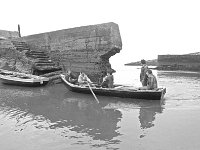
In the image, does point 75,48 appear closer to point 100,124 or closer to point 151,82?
point 151,82

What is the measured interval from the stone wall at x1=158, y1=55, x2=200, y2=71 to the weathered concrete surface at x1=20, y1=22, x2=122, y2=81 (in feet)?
52.0

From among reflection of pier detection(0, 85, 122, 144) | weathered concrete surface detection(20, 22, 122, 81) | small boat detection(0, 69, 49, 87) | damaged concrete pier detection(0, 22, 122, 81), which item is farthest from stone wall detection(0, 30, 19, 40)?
reflection of pier detection(0, 85, 122, 144)

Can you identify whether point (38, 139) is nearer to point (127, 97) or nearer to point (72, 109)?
point (72, 109)

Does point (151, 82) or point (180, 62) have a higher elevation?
point (151, 82)

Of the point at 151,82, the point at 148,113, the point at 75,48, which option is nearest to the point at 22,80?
the point at 75,48

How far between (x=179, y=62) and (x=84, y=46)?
17478 mm

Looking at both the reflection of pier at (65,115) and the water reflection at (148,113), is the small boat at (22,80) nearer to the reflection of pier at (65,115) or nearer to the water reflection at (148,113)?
the reflection of pier at (65,115)

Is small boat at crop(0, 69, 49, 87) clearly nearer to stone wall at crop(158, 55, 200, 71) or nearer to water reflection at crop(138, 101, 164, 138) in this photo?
water reflection at crop(138, 101, 164, 138)

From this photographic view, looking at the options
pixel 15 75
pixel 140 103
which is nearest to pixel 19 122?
pixel 140 103

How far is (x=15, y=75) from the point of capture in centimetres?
1572

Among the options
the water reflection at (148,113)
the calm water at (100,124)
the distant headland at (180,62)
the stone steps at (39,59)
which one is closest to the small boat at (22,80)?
the stone steps at (39,59)

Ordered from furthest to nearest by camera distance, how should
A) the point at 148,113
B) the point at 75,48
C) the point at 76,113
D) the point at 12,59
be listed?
the point at 12,59 → the point at 75,48 → the point at 76,113 → the point at 148,113

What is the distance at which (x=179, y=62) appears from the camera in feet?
98.3

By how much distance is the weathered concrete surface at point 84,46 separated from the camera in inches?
594
